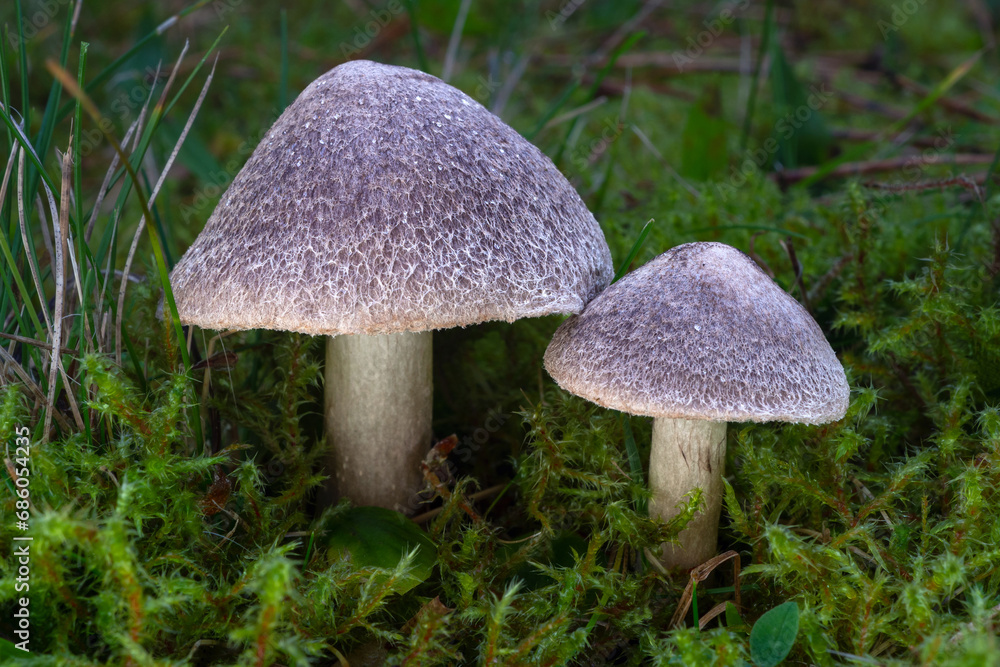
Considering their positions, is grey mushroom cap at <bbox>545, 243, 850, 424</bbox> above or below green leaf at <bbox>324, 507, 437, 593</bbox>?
above

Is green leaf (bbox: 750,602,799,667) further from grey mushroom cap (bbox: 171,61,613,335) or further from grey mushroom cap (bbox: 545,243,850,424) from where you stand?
grey mushroom cap (bbox: 171,61,613,335)

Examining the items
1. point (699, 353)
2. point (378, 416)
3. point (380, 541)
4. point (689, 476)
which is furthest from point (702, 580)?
point (378, 416)

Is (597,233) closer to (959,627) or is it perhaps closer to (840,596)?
(840,596)

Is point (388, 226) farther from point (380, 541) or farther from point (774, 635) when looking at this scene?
point (774, 635)

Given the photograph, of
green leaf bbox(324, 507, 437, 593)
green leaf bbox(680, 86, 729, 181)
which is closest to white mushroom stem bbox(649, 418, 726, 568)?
green leaf bbox(324, 507, 437, 593)

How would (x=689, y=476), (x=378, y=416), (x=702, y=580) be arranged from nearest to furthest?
(x=702, y=580)
(x=689, y=476)
(x=378, y=416)

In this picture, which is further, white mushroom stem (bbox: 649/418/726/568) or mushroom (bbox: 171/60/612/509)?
white mushroom stem (bbox: 649/418/726/568)

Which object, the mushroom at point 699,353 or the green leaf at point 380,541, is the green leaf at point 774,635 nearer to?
the mushroom at point 699,353
